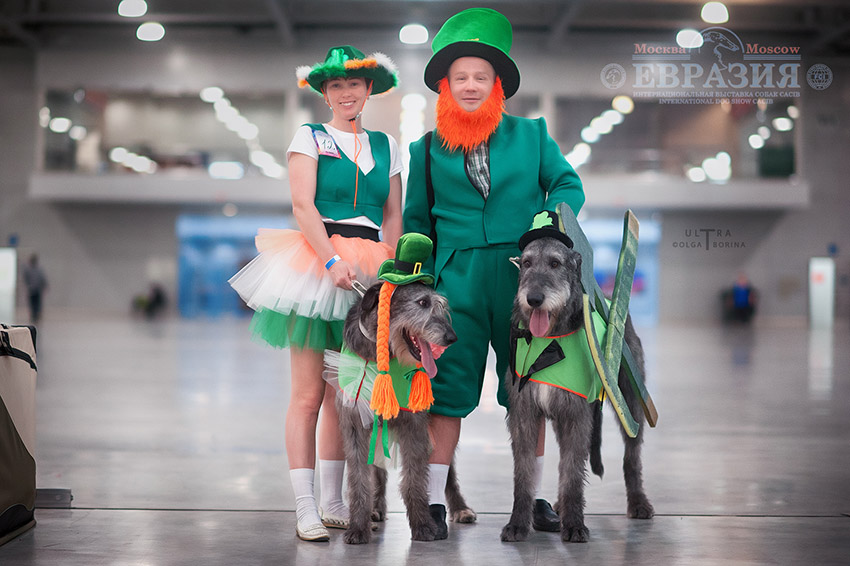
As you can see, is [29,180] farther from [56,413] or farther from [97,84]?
[56,413]

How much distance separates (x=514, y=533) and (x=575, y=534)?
8.7 inches

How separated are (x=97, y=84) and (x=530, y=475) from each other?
2166cm

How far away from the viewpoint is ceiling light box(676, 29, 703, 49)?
4.26m

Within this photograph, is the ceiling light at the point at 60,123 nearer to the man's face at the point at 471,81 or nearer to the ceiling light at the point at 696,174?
the ceiling light at the point at 696,174

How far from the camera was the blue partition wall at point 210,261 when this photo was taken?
944 inches

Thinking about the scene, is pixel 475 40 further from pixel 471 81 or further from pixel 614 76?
pixel 614 76

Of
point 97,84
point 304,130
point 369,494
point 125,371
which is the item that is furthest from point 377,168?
point 97,84

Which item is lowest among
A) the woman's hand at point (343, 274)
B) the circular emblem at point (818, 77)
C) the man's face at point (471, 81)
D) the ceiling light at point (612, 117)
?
the woman's hand at point (343, 274)

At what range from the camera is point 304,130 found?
3.07 meters

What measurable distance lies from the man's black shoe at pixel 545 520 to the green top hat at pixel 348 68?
1786 mm

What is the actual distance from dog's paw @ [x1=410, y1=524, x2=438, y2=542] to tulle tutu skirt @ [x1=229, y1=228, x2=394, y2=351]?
2.44ft

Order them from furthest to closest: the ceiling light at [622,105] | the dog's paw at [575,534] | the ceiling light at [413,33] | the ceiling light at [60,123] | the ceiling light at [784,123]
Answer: the ceiling light at [60,123] → the ceiling light at [622,105] → the ceiling light at [413,33] → the ceiling light at [784,123] → the dog's paw at [575,534]

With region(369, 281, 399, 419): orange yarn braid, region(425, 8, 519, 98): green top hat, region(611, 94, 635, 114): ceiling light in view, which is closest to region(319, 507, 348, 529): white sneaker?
region(369, 281, 399, 419): orange yarn braid

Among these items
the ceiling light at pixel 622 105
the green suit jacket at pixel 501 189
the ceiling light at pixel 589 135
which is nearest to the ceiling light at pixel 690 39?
the green suit jacket at pixel 501 189
